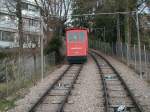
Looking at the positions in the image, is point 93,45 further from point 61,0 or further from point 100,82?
point 100,82

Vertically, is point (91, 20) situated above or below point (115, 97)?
above

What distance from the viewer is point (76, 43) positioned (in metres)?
42.7

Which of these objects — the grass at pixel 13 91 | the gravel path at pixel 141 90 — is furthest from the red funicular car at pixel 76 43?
the grass at pixel 13 91

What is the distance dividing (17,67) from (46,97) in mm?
4718

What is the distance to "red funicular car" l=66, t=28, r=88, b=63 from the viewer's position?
140 ft

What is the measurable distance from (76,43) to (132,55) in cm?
596

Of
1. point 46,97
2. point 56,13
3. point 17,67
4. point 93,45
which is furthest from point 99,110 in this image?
point 93,45

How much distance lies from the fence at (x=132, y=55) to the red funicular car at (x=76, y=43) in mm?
4182

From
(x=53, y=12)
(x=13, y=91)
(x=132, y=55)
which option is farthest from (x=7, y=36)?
(x=13, y=91)

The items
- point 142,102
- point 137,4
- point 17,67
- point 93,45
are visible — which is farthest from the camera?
point 93,45

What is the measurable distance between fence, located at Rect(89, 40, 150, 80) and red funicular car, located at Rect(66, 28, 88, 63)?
4.18 meters

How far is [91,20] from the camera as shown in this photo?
80.9 meters

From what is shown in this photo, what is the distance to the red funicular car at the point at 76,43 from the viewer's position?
42.6m

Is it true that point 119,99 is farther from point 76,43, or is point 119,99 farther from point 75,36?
point 75,36
